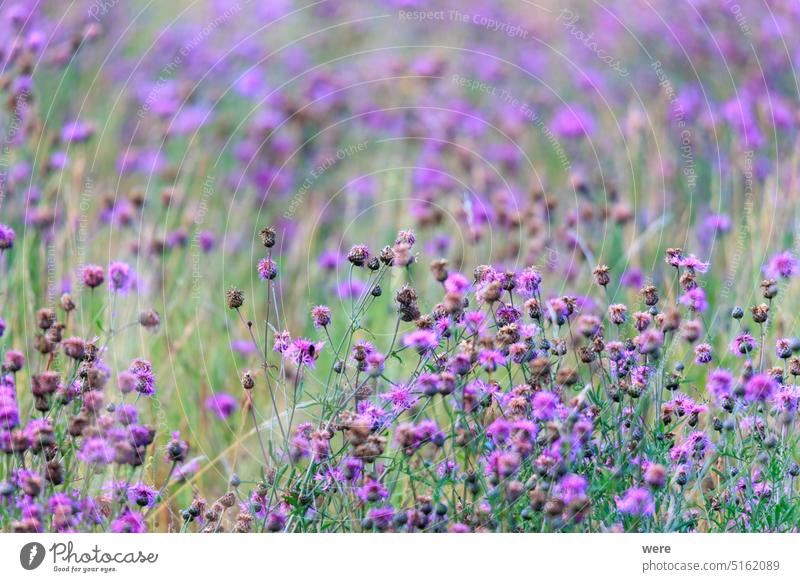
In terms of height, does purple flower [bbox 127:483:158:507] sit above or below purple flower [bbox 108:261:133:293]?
below

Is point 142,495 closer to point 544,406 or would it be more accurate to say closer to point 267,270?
point 267,270

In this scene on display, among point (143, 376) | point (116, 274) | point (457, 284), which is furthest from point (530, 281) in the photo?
point (116, 274)

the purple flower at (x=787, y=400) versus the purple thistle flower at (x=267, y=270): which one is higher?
the purple thistle flower at (x=267, y=270)

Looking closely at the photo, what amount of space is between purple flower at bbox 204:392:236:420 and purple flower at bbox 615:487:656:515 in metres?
1.48

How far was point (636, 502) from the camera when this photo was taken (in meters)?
2.29

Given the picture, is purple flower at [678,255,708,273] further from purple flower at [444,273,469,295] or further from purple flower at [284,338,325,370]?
purple flower at [284,338,325,370]

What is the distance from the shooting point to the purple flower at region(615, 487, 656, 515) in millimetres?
2277

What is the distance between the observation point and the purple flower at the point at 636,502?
7.47ft

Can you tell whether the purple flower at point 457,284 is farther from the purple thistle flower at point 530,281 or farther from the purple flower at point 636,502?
the purple flower at point 636,502
